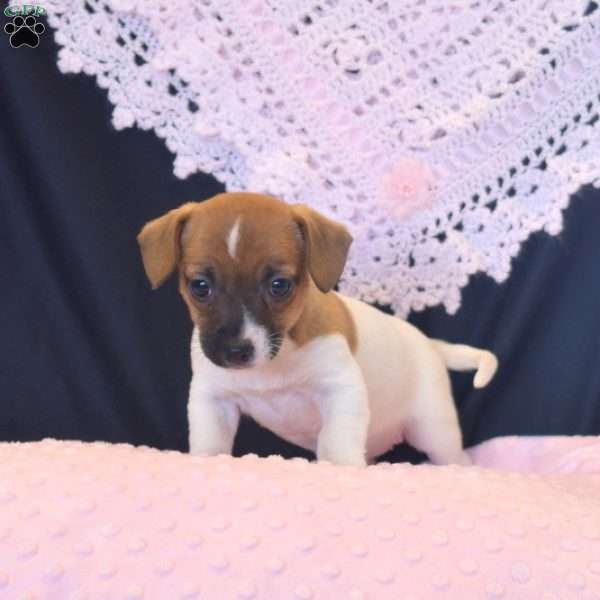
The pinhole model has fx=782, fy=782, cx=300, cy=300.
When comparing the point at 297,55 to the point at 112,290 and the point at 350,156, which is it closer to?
the point at 350,156

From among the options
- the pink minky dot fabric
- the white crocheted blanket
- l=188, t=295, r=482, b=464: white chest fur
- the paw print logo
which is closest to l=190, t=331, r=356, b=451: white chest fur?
l=188, t=295, r=482, b=464: white chest fur

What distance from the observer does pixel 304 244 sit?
4.60 feet

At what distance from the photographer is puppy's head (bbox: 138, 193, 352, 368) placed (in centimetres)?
130

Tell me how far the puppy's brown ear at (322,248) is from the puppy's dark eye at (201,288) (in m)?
0.18

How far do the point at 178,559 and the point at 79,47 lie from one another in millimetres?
1204

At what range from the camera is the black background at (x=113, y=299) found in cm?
175

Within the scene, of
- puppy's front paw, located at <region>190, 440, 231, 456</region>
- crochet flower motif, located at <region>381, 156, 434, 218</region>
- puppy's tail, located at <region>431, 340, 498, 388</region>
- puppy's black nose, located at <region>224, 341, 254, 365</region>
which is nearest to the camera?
puppy's black nose, located at <region>224, 341, 254, 365</region>

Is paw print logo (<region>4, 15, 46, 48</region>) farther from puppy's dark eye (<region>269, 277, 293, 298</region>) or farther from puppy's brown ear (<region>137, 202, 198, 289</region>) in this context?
puppy's dark eye (<region>269, 277, 293, 298</region>)

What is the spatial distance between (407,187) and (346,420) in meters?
0.61

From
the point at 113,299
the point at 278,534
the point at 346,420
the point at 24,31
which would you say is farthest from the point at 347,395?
the point at 24,31

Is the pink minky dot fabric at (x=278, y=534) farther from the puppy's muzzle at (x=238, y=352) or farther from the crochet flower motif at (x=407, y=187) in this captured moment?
the crochet flower motif at (x=407, y=187)

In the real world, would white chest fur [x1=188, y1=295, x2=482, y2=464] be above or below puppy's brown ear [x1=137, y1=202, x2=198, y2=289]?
below

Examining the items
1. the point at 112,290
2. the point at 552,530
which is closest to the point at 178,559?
the point at 552,530

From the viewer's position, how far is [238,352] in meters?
1.28
